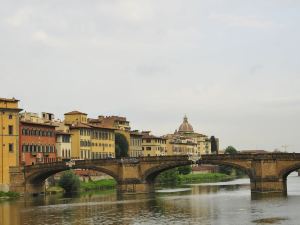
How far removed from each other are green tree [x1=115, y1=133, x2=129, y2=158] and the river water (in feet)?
207

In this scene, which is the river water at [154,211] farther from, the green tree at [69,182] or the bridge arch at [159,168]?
the green tree at [69,182]

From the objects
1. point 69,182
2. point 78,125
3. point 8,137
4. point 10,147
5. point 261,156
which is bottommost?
point 69,182

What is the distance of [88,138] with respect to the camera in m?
131

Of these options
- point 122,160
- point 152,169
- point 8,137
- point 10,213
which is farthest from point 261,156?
point 8,137

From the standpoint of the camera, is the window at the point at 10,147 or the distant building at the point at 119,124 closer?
the window at the point at 10,147

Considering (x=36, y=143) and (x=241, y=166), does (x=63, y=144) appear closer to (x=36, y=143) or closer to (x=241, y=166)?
(x=36, y=143)

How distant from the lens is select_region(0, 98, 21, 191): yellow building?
98250 millimetres

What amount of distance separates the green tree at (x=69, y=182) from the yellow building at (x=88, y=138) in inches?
760

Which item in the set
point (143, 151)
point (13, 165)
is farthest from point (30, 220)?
point (143, 151)

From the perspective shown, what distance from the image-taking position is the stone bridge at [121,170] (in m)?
95.9

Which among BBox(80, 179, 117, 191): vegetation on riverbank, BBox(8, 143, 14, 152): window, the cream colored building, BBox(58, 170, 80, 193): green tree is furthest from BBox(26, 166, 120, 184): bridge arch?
the cream colored building

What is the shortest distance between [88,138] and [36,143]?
22.2 metres

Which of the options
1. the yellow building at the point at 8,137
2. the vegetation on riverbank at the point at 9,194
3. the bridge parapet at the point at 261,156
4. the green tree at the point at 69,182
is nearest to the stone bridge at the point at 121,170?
the yellow building at the point at 8,137

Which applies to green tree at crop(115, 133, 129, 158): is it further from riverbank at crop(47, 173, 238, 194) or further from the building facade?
the building facade
